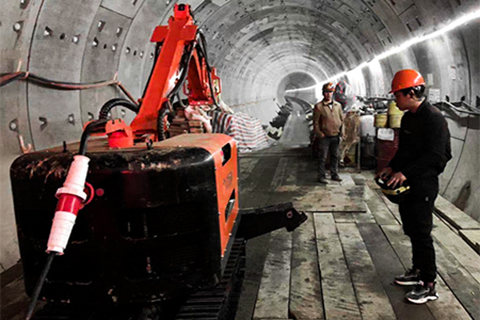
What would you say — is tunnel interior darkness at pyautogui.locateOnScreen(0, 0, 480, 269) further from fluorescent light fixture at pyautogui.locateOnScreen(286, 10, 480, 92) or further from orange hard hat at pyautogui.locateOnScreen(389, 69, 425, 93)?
orange hard hat at pyautogui.locateOnScreen(389, 69, 425, 93)

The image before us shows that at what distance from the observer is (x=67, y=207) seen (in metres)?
1.65

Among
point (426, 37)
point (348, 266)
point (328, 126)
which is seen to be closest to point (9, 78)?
point (348, 266)

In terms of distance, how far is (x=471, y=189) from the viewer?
6.42 metres

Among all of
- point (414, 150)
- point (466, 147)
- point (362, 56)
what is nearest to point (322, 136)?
point (466, 147)

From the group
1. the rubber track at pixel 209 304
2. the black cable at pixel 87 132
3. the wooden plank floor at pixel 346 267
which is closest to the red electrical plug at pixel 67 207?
the black cable at pixel 87 132

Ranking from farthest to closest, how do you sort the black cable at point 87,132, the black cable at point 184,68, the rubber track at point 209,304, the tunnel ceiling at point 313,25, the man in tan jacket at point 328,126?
the tunnel ceiling at point 313,25
the man in tan jacket at point 328,126
the black cable at point 184,68
the rubber track at point 209,304
the black cable at point 87,132

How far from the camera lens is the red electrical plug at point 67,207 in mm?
1561

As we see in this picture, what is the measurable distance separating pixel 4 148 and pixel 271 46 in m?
18.7

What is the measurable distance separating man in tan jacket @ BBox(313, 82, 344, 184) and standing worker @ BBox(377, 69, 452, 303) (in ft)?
13.0

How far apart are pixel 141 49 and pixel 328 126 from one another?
4291mm

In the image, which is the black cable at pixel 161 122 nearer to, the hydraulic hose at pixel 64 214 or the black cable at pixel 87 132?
the black cable at pixel 87 132

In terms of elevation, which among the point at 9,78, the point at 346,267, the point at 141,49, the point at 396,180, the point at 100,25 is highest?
the point at 100,25

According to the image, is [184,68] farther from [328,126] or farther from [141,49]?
[141,49]

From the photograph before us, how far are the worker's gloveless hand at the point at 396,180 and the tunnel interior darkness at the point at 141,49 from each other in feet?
12.7
